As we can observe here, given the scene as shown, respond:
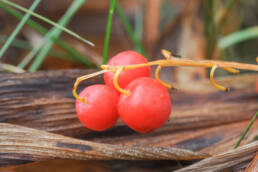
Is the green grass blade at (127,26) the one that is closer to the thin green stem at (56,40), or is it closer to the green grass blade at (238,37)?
the thin green stem at (56,40)

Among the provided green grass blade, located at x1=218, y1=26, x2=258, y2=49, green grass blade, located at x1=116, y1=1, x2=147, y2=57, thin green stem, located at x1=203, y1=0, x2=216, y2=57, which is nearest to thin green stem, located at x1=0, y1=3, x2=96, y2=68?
green grass blade, located at x1=116, y1=1, x2=147, y2=57

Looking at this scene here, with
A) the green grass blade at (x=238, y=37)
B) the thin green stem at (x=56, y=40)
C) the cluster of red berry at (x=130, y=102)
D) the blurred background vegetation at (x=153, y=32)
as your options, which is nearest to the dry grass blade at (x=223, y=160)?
the cluster of red berry at (x=130, y=102)

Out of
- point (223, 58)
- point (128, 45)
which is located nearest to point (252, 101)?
point (223, 58)

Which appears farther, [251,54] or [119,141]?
[251,54]

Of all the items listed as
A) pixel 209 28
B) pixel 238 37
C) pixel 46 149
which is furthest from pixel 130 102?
pixel 238 37

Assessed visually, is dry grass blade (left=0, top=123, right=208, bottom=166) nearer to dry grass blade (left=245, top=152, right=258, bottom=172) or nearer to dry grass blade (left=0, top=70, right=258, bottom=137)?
dry grass blade (left=0, top=70, right=258, bottom=137)

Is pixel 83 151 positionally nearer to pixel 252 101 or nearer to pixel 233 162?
pixel 233 162

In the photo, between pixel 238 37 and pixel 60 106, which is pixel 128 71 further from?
pixel 238 37

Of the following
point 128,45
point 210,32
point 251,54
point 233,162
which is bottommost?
point 233,162
